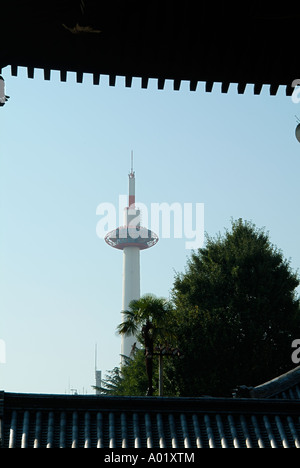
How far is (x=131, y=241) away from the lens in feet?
326

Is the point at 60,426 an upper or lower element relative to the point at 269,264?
lower

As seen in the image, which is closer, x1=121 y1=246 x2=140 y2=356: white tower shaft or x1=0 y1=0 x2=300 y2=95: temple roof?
x1=0 y1=0 x2=300 y2=95: temple roof

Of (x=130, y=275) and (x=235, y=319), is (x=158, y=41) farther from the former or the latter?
(x=130, y=275)

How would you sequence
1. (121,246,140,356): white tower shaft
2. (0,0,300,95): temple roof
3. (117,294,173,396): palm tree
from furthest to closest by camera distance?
1. (121,246,140,356): white tower shaft
2. (117,294,173,396): palm tree
3. (0,0,300,95): temple roof

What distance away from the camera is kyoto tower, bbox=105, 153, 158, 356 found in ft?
311

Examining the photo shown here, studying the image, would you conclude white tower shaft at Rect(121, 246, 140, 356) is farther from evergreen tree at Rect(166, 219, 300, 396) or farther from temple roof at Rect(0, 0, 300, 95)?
temple roof at Rect(0, 0, 300, 95)

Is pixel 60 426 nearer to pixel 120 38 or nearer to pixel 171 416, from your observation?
pixel 171 416

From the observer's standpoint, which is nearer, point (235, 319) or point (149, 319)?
point (149, 319)

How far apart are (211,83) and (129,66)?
0.86m

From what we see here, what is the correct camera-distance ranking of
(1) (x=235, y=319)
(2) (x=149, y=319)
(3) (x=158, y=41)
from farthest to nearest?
(1) (x=235, y=319) < (2) (x=149, y=319) < (3) (x=158, y=41)

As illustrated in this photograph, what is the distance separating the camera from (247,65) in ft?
21.6

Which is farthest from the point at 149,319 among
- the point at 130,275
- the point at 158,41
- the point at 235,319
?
the point at 130,275

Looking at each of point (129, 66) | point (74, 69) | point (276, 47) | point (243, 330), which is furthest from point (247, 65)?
point (243, 330)

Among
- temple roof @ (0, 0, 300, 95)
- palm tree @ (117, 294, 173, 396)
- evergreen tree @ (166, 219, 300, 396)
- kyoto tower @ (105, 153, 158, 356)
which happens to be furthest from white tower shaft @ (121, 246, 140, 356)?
temple roof @ (0, 0, 300, 95)
